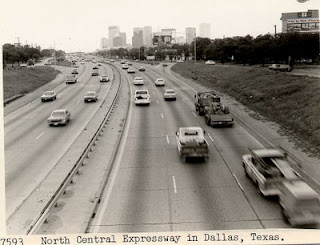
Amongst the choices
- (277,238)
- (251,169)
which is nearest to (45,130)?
(251,169)

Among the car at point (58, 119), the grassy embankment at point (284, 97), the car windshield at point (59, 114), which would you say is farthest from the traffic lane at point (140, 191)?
the grassy embankment at point (284, 97)

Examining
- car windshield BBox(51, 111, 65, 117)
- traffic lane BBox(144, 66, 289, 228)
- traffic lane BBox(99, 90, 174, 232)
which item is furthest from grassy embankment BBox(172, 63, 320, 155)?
car windshield BBox(51, 111, 65, 117)

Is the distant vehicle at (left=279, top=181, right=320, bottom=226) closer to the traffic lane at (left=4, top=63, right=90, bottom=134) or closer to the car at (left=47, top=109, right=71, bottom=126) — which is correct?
the car at (left=47, top=109, right=71, bottom=126)

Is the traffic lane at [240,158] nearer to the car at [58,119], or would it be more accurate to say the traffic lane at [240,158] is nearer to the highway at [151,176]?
the highway at [151,176]

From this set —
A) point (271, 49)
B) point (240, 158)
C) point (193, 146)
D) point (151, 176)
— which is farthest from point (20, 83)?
point (271, 49)

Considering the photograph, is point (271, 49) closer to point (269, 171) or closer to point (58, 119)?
point (58, 119)

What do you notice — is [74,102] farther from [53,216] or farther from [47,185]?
[53,216]
